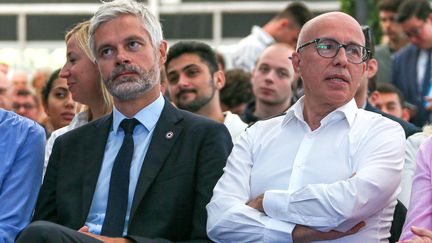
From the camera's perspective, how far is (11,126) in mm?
6672

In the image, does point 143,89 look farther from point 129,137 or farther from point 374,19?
point 374,19

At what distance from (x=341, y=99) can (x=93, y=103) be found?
2.07 m

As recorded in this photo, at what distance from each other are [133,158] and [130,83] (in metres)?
0.42

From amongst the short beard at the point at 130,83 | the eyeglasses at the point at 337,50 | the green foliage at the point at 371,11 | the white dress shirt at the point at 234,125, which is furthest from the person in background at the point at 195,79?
the green foliage at the point at 371,11

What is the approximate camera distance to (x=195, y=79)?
30.2 feet

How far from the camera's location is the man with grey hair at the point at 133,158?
611 centimetres

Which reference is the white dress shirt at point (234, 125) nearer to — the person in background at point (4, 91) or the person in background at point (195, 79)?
the person in background at point (195, 79)

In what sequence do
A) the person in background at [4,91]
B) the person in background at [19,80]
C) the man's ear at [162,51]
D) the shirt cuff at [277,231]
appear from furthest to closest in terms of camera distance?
the person in background at [19,80] → the person in background at [4,91] → the man's ear at [162,51] → the shirt cuff at [277,231]

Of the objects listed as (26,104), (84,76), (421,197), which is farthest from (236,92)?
(421,197)

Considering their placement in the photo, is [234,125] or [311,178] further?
[234,125]

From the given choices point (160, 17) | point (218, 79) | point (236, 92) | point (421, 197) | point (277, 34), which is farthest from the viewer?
point (160, 17)

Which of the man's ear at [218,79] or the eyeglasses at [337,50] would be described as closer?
the eyeglasses at [337,50]

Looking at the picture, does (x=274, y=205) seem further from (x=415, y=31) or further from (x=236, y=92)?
(x=415, y=31)

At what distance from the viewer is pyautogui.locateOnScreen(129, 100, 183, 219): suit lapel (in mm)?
6117
